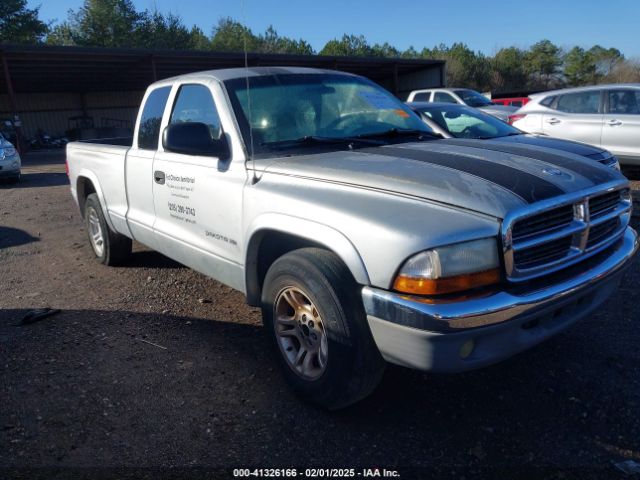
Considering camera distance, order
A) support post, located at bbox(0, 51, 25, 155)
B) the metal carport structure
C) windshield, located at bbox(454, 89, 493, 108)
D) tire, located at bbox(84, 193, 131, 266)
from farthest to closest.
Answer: the metal carport structure < support post, located at bbox(0, 51, 25, 155) < windshield, located at bbox(454, 89, 493, 108) < tire, located at bbox(84, 193, 131, 266)

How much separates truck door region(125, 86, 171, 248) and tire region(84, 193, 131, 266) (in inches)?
34.1

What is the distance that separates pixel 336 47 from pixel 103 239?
6676 cm

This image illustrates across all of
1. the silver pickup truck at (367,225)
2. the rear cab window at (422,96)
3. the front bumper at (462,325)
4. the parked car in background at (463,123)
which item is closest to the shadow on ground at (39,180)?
the parked car in background at (463,123)

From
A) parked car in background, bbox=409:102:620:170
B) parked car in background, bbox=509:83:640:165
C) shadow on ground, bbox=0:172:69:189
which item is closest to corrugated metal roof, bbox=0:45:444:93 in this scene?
Result: shadow on ground, bbox=0:172:69:189

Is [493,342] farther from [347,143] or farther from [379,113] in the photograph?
[379,113]

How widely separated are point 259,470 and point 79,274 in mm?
3879

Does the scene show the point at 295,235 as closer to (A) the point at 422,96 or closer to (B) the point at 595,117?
(B) the point at 595,117

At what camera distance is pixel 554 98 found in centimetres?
976

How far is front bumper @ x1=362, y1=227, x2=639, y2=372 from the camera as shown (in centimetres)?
219

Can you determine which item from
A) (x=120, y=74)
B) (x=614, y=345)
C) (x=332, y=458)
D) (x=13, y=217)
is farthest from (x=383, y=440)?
(x=120, y=74)

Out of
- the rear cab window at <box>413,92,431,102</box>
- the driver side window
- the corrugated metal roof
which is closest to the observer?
the driver side window

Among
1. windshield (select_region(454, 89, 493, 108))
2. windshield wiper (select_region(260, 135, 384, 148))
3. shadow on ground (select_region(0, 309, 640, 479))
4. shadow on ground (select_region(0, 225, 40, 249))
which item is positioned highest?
windshield (select_region(454, 89, 493, 108))

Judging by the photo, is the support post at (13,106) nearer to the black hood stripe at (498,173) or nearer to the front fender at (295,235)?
the front fender at (295,235)

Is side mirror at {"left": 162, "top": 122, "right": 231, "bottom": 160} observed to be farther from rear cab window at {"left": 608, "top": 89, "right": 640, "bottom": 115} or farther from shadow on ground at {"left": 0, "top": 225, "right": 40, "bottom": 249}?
rear cab window at {"left": 608, "top": 89, "right": 640, "bottom": 115}
